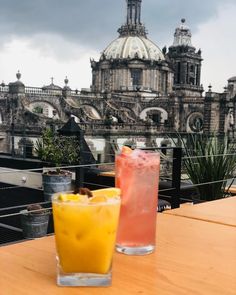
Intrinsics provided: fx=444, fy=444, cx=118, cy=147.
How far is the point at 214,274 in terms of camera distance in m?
1.15

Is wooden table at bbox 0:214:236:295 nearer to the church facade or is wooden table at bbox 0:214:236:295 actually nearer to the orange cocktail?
the orange cocktail

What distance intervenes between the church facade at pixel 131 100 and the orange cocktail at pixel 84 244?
24076 millimetres

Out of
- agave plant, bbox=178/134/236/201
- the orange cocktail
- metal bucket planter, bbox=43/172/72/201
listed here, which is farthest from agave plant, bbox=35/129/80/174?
the orange cocktail

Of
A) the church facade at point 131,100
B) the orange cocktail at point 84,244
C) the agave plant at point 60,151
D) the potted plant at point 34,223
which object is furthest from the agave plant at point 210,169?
the church facade at point 131,100

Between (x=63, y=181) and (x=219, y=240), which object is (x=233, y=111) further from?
(x=219, y=240)

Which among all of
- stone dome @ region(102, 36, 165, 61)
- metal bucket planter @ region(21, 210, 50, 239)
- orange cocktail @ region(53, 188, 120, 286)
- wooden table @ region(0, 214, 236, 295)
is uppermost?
stone dome @ region(102, 36, 165, 61)

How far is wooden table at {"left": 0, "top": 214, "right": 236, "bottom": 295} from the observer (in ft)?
3.36

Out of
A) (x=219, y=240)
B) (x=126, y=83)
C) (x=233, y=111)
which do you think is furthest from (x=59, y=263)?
(x=126, y=83)

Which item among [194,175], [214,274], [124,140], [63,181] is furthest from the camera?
[124,140]

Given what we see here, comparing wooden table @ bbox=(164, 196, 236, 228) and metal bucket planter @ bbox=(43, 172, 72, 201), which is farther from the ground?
wooden table @ bbox=(164, 196, 236, 228)

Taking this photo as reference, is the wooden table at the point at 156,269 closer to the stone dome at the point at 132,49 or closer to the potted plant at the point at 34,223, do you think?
the potted plant at the point at 34,223

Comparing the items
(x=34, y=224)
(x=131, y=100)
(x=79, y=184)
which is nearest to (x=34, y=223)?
(x=34, y=224)

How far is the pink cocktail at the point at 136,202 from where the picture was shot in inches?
51.4

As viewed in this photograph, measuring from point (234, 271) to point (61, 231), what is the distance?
0.48 meters
